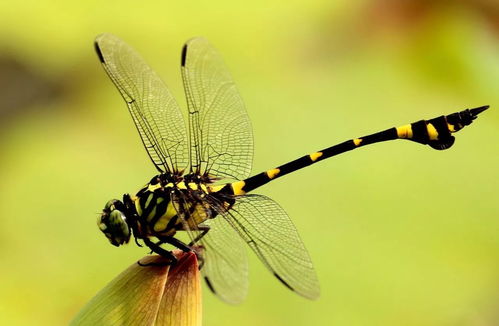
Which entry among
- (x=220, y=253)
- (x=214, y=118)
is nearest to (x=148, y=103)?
(x=214, y=118)

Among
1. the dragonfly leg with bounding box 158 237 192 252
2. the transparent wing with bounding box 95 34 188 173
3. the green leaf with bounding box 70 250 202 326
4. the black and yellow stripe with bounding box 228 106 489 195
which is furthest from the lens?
the black and yellow stripe with bounding box 228 106 489 195

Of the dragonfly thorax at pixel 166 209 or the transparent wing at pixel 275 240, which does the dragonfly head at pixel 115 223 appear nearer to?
the dragonfly thorax at pixel 166 209

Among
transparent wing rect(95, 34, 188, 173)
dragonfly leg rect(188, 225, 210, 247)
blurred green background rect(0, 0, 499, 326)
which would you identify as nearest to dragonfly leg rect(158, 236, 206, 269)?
dragonfly leg rect(188, 225, 210, 247)

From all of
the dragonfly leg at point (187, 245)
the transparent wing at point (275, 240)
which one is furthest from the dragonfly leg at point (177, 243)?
the transparent wing at point (275, 240)

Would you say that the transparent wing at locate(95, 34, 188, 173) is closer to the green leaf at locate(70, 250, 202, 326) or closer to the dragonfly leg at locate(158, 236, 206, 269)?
the dragonfly leg at locate(158, 236, 206, 269)

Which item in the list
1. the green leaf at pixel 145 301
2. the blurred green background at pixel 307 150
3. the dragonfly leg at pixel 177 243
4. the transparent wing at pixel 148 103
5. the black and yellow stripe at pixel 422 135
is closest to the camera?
the green leaf at pixel 145 301

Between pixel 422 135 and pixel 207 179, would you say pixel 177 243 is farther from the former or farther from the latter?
pixel 422 135

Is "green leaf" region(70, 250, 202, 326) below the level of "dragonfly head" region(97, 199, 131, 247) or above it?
below
